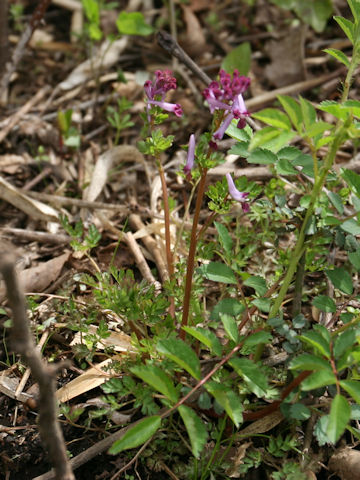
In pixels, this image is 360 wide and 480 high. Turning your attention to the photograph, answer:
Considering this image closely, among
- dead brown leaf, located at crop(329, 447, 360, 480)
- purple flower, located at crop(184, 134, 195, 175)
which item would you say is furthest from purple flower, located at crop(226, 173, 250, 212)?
dead brown leaf, located at crop(329, 447, 360, 480)

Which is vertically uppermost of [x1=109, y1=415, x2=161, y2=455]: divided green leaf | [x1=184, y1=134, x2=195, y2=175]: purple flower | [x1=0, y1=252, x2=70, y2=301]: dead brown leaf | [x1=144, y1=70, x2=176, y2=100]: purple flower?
[x1=144, y1=70, x2=176, y2=100]: purple flower

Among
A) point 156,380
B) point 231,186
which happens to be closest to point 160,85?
point 231,186

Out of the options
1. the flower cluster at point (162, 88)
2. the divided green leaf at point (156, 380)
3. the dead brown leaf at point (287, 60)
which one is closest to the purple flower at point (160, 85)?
the flower cluster at point (162, 88)

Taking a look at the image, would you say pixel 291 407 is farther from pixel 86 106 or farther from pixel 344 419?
pixel 86 106

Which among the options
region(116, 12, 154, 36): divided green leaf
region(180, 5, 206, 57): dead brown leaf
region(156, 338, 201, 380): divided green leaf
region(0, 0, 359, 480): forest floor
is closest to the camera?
region(156, 338, 201, 380): divided green leaf

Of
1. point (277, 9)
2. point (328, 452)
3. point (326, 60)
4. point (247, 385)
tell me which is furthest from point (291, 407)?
point (277, 9)

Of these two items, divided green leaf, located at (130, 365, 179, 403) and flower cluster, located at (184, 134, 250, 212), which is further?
flower cluster, located at (184, 134, 250, 212)

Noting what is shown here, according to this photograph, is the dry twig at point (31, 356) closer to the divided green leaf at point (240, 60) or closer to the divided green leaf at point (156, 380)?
the divided green leaf at point (156, 380)

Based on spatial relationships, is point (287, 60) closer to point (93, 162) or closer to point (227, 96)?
point (93, 162)

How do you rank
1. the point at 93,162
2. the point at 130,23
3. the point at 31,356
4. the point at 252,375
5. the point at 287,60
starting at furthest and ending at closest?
the point at 287,60
the point at 130,23
the point at 93,162
the point at 252,375
the point at 31,356

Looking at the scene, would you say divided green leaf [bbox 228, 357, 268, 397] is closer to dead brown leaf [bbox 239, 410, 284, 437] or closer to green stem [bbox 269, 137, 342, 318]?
green stem [bbox 269, 137, 342, 318]
